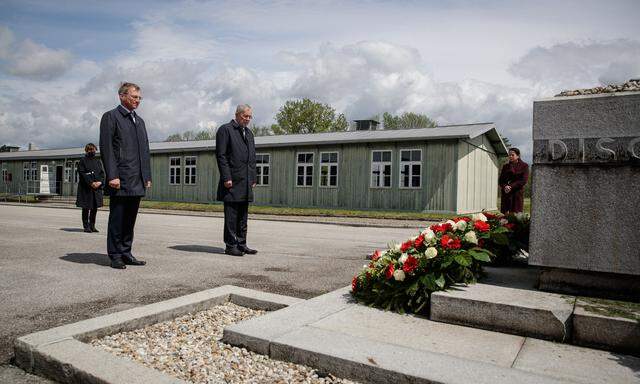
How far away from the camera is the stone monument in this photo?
3.45 metres

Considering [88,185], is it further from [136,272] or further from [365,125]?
[365,125]

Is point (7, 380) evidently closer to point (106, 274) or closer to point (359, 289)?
point (359, 289)

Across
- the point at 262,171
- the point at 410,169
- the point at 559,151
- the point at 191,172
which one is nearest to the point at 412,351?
the point at 559,151

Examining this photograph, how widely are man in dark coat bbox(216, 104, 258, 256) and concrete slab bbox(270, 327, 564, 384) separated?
14.2 ft

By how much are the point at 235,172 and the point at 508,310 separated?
486 cm

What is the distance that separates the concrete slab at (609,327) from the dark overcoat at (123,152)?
4.89 meters

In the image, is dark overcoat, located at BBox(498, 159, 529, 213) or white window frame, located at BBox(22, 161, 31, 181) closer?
dark overcoat, located at BBox(498, 159, 529, 213)

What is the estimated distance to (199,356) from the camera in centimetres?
304

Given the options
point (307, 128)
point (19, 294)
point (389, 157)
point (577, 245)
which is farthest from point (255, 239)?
point (307, 128)

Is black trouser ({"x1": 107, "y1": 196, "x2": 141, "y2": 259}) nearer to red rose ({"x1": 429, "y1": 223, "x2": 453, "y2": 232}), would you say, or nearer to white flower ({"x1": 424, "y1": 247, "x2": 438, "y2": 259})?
red rose ({"x1": 429, "y1": 223, "x2": 453, "y2": 232})

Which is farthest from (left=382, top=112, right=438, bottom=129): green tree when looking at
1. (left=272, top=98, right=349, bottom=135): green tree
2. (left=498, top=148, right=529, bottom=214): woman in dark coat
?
(left=498, top=148, right=529, bottom=214): woman in dark coat

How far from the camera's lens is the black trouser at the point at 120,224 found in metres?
6.05

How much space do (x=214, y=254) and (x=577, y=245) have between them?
5159 mm

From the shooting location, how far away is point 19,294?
4547mm
